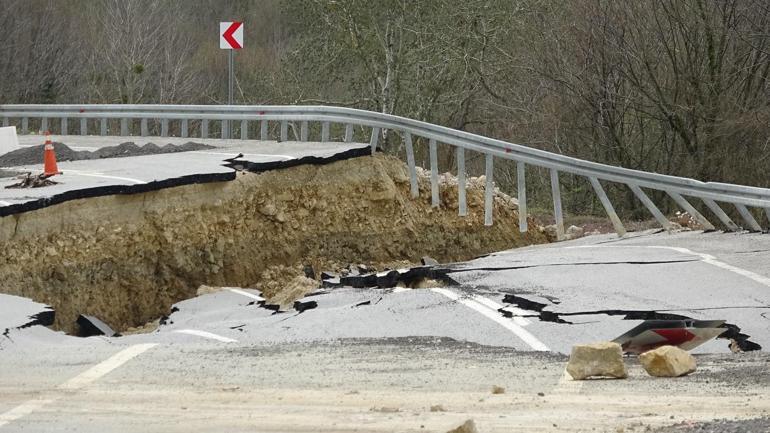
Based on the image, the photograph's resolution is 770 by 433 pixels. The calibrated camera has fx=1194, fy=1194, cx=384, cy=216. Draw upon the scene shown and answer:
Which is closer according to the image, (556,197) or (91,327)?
(91,327)

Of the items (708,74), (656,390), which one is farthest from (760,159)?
(656,390)

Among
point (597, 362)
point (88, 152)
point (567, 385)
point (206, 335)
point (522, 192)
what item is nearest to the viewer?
point (567, 385)

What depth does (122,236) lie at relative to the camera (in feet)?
53.3

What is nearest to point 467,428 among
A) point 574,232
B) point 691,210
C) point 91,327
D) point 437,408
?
point 437,408

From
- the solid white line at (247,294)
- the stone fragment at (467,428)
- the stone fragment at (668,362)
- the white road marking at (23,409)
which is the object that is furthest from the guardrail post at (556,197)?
the stone fragment at (467,428)

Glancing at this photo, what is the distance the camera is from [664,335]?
33.0ft

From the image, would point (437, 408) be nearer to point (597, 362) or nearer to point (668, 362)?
point (597, 362)

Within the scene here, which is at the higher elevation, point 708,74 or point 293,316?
point 708,74

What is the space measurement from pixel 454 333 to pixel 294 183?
8553 mm

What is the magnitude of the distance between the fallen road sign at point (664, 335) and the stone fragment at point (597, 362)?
3.43ft

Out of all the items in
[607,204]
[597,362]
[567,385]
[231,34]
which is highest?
[231,34]

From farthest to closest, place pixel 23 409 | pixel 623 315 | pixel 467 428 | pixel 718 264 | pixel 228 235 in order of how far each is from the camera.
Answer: pixel 228 235 < pixel 718 264 < pixel 623 315 < pixel 23 409 < pixel 467 428

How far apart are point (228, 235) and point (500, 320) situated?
7.24 m

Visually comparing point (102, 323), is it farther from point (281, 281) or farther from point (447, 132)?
point (447, 132)
